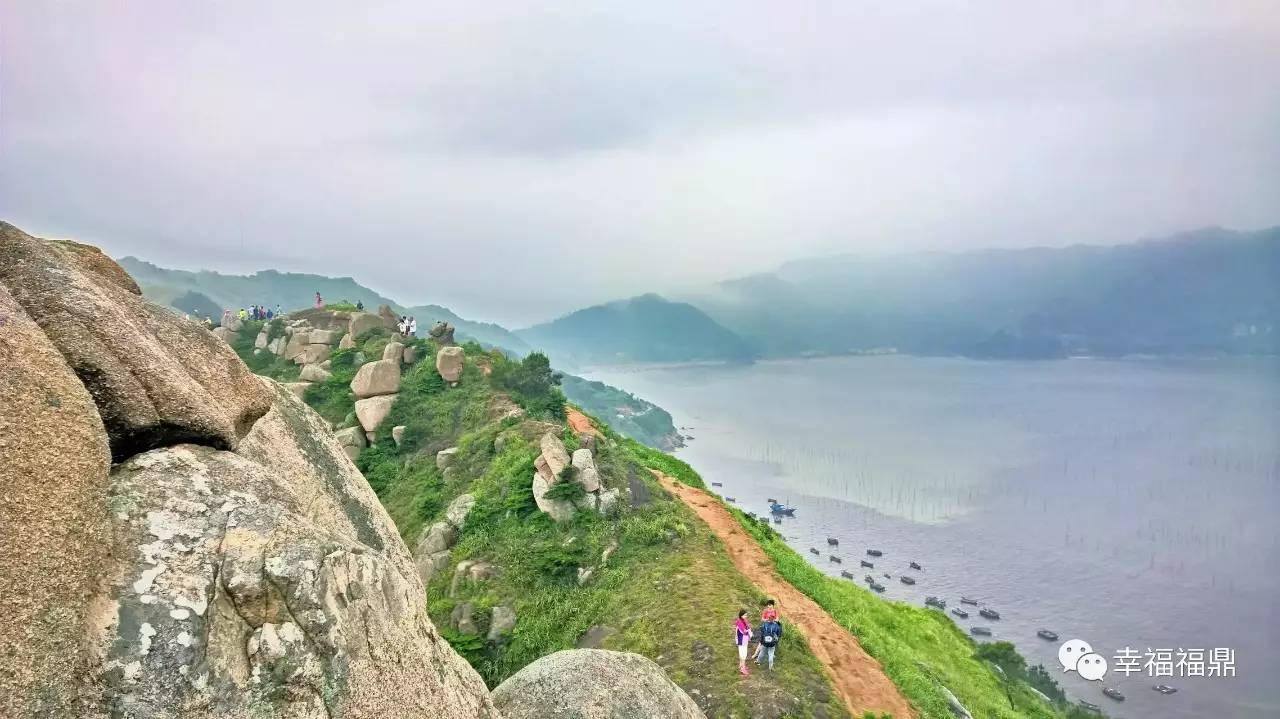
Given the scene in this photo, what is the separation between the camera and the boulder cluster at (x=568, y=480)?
23844 millimetres

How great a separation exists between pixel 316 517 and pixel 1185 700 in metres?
80.8

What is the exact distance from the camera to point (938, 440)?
164 m

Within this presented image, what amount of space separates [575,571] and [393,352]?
2357 centimetres

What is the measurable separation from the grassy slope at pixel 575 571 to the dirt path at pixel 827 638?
0.92 m

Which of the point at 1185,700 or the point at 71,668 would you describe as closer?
the point at 71,668

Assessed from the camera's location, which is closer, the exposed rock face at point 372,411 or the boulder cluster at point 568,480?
the boulder cluster at point 568,480

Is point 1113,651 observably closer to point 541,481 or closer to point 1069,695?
point 1069,695

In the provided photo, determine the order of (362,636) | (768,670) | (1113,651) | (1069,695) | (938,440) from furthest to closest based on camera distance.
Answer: (938,440)
(1113,651)
(1069,695)
(768,670)
(362,636)

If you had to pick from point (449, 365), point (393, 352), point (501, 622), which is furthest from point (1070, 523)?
point (501, 622)

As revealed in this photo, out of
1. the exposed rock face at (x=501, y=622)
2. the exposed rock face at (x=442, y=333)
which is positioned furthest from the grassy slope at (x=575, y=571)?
the exposed rock face at (x=442, y=333)

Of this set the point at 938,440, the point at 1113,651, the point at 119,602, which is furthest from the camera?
the point at 938,440

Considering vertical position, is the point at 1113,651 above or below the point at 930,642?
below

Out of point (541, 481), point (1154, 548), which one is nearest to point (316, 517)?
point (541, 481)

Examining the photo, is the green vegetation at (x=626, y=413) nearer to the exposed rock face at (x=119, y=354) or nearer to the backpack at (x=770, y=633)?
the backpack at (x=770, y=633)
